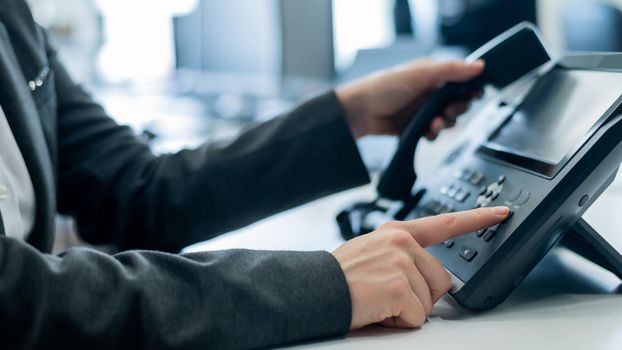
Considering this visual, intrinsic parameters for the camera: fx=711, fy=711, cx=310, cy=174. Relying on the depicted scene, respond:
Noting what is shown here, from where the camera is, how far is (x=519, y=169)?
0.59 m

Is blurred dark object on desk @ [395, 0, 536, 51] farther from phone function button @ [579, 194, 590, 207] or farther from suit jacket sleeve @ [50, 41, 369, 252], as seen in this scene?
phone function button @ [579, 194, 590, 207]

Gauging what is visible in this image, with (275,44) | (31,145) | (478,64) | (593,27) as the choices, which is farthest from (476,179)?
(275,44)

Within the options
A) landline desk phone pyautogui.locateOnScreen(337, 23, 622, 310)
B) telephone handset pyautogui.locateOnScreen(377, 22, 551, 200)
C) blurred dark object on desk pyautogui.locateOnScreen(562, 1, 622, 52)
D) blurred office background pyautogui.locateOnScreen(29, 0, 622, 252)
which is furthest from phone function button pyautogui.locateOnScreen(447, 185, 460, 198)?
blurred dark object on desk pyautogui.locateOnScreen(562, 1, 622, 52)

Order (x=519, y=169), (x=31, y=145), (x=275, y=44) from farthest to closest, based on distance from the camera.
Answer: (x=275, y=44) → (x=31, y=145) → (x=519, y=169)

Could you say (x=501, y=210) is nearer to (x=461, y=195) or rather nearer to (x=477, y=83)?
(x=461, y=195)

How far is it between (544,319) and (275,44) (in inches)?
58.1

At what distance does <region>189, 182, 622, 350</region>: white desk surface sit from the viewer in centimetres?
48

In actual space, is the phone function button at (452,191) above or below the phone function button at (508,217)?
below

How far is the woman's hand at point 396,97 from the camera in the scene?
2.85 feet

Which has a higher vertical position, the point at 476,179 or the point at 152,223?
the point at 476,179

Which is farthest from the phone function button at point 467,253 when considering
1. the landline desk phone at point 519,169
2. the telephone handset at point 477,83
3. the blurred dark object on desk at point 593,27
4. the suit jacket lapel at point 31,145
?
the blurred dark object on desk at point 593,27

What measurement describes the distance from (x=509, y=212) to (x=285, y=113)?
1.33 feet

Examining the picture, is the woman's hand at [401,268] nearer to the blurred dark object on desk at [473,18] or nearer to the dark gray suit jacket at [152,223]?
the dark gray suit jacket at [152,223]

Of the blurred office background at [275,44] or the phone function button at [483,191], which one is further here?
the blurred office background at [275,44]
